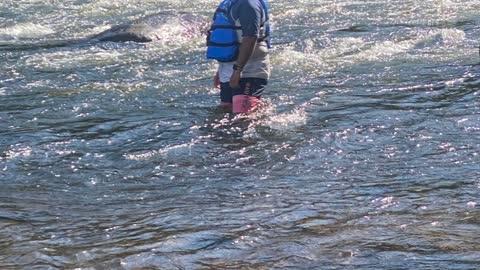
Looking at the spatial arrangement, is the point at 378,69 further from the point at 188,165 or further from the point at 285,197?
the point at 285,197

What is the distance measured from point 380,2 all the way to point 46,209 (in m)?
11.7

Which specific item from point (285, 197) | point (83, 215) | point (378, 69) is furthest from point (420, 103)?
point (83, 215)

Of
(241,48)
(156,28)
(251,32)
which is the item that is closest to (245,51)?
(241,48)

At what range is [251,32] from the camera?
28.3ft

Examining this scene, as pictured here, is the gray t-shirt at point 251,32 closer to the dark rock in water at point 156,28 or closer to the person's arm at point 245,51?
the person's arm at point 245,51

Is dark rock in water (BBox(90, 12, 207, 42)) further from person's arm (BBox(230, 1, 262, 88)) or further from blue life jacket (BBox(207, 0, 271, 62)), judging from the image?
person's arm (BBox(230, 1, 262, 88))

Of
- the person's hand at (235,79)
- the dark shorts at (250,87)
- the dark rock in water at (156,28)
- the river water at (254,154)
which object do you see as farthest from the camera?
the dark rock in water at (156,28)

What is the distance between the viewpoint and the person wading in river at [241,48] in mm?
8648

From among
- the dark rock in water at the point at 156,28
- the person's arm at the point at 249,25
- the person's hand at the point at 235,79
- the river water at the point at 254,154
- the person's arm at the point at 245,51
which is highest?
the person's arm at the point at 249,25

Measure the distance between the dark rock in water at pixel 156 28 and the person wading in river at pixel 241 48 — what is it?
5559mm

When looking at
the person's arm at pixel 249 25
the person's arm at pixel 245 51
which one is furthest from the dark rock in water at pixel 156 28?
the person's arm at pixel 249 25

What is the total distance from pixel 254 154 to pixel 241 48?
43.7 inches

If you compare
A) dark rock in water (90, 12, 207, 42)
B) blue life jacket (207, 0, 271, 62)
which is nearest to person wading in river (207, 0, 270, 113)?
blue life jacket (207, 0, 271, 62)

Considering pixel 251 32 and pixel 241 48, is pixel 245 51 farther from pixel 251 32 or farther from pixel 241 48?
pixel 251 32
